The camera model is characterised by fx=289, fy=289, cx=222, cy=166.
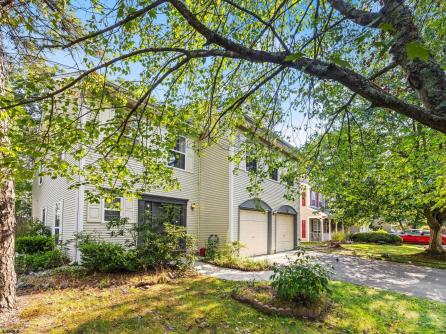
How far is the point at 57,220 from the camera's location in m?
12.0

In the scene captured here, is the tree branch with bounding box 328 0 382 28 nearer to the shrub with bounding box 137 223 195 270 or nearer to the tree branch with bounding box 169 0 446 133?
the tree branch with bounding box 169 0 446 133

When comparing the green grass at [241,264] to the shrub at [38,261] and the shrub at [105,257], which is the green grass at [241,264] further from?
the shrub at [38,261]

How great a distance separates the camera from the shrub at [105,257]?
8719mm

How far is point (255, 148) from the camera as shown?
697cm

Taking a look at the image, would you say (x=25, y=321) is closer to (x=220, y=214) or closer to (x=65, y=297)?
(x=65, y=297)

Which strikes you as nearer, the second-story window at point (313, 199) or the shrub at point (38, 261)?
the shrub at point (38, 261)

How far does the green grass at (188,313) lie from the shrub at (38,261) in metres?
2.58

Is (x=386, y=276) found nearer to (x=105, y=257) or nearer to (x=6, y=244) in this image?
(x=105, y=257)

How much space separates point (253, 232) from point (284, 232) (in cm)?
381

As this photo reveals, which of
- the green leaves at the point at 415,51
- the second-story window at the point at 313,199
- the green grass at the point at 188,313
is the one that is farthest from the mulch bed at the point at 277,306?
the second-story window at the point at 313,199

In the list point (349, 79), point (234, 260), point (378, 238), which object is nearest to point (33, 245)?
point (234, 260)

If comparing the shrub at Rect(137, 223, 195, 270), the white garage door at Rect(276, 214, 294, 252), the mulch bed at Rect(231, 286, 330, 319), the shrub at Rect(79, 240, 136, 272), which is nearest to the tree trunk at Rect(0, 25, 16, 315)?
the shrub at Rect(79, 240, 136, 272)

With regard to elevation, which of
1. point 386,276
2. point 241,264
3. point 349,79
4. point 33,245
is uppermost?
point 349,79

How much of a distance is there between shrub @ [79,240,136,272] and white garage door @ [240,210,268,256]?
239 inches
